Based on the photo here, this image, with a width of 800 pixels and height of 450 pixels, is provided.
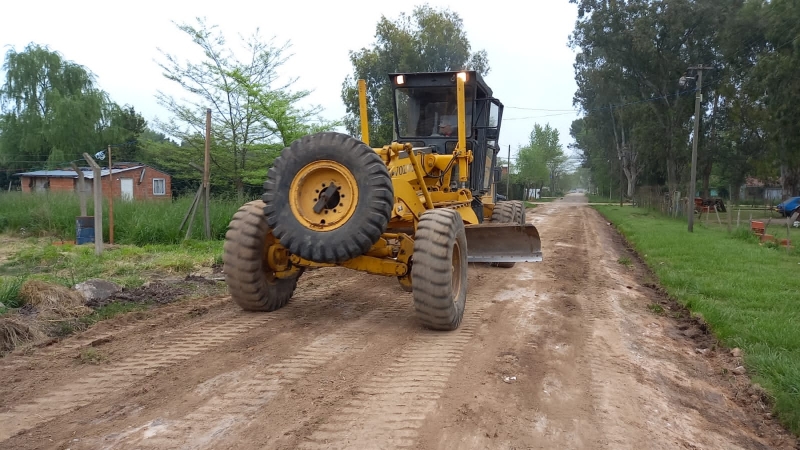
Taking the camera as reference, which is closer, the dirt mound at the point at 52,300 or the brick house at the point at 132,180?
the dirt mound at the point at 52,300

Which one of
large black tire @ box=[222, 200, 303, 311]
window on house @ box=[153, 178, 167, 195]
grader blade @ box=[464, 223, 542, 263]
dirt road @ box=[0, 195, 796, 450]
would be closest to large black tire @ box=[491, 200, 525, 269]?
grader blade @ box=[464, 223, 542, 263]

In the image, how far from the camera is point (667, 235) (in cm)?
1812

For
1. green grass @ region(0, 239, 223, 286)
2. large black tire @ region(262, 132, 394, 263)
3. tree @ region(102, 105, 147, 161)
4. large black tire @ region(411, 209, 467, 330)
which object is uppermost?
tree @ region(102, 105, 147, 161)

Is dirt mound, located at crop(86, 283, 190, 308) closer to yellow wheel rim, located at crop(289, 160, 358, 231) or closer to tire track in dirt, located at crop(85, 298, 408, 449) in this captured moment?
yellow wheel rim, located at crop(289, 160, 358, 231)

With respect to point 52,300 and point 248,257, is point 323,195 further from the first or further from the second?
point 52,300

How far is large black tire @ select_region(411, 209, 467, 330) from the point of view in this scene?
625 cm

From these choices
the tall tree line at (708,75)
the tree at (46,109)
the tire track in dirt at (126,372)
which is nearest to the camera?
the tire track in dirt at (126,372)

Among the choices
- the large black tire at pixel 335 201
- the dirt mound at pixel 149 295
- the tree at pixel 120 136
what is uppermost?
the tree at pixel 120 136

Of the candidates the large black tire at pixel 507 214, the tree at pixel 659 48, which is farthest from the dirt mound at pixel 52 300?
the tree at pixel 659 48

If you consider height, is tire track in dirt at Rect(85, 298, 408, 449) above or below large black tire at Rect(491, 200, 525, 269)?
below

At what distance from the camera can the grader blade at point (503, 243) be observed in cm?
803

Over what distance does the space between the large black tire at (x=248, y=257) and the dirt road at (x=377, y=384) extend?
28 centimetres

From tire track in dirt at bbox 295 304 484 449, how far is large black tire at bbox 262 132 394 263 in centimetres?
122

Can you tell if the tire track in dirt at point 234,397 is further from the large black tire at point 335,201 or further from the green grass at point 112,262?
the green grass at point 112,262
